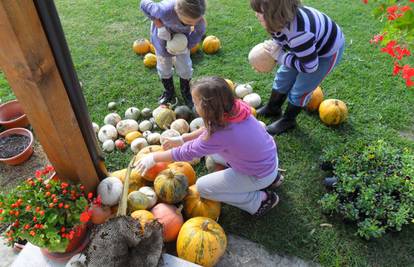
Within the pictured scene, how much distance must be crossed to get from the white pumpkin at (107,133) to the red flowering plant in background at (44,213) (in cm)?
138

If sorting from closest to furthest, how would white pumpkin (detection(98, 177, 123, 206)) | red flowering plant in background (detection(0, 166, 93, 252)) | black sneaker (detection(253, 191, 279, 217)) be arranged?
red flowering plant in background (detection(0, 166, 93, 252)), white pumpkin (detection(98, 177, 123, 206)), black sneaker (detection(253, 191, 279, 217))

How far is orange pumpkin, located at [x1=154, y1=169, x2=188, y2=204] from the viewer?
289 cm

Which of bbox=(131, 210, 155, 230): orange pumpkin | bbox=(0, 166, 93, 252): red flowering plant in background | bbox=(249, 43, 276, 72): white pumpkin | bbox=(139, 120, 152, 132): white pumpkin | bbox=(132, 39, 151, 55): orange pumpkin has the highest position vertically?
bbox=(249, 43, 276, 72): white pumpkin

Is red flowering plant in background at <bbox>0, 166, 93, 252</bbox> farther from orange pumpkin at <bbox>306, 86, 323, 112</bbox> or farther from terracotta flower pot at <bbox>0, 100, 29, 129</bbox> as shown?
orange pumpkin at <bbox>306, 86, 323, 112</bbox>

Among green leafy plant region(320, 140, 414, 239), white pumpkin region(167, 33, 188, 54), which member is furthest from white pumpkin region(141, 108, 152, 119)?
green leafy plant region(320, 140, 414, 239)

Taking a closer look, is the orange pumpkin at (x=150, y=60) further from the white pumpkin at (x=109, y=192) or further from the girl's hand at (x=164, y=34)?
the white pumpkin at (x=109, y=192)

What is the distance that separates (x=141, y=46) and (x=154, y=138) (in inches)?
76.2

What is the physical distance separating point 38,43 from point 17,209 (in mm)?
1103

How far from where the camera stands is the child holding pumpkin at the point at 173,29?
3293mm

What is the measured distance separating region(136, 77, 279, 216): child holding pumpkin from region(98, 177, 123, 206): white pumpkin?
24cm

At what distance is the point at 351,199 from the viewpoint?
3.05 metres

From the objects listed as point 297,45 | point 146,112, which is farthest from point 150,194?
point 297,45

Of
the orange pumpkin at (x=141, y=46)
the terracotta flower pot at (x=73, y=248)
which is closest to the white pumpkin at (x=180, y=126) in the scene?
the terracotta flower pot at (x=73, y=248)

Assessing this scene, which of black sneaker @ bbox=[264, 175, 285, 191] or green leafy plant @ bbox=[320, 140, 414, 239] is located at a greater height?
green leafy plant @ bbox=[320, 140, 414, 239]
